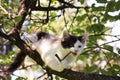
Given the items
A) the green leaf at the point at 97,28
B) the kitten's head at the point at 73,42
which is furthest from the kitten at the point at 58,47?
the green leaf at the point at 97,28

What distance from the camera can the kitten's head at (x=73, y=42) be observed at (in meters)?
3.75

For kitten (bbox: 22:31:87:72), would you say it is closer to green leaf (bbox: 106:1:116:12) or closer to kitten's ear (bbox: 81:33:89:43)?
kitten's ear (bbox: 81:33:89:43)

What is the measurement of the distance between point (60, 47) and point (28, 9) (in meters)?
0.76

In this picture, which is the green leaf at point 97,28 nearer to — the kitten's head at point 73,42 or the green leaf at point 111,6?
the green leaf at point 111,6

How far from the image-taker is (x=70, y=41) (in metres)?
3.88

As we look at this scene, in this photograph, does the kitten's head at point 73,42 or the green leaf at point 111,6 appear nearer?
the green leaf at point 111,6

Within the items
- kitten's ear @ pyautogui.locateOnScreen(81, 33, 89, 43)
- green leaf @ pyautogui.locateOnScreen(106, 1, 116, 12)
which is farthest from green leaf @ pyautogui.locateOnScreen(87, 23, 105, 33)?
kitten's ear @ pyautogui.locateOnScreen(81, 33, 89, 43)

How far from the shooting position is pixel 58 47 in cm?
379

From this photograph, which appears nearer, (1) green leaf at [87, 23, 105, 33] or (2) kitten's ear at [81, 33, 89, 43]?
(1) green leaf at [87, 23, 105, 33]

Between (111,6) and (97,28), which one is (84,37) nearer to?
(97,28)

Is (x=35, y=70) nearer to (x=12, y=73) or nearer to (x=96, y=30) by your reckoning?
(x=12, y=73)

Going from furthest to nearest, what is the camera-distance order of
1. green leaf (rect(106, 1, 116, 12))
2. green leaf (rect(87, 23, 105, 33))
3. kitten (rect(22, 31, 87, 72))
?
kitten (rect(22, 31, 87, 72)) → green leaf (rect(87, 23, 105, 33)) → green leaf (rect(106, 1, 116, 12))

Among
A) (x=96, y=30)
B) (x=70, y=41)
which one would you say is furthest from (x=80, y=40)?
(x=96, y=30)

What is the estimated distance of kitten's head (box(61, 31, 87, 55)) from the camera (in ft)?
12.3
